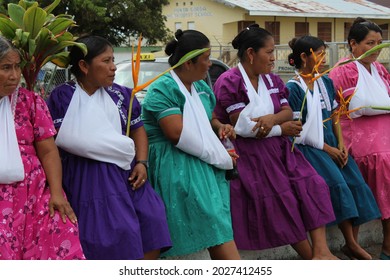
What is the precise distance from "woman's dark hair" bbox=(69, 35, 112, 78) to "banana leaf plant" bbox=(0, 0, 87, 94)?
0.21 ft

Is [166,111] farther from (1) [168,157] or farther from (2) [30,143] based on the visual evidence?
(2) [30,143]

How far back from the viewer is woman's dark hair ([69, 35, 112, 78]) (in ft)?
13.0

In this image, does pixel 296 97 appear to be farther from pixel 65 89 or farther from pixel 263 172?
pixel 65 89

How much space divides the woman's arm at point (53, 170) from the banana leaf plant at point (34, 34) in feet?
1.25

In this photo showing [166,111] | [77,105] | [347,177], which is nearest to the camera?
[77,105]

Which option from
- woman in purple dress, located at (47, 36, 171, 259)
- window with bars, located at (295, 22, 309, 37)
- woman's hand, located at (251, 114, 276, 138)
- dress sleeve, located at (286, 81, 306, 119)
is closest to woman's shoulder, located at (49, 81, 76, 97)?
woman in purple dress, located at (47, 36, 171, 259)

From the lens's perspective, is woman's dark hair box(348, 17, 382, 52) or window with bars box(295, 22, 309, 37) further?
window with bars box(295, 22, 309, 37)

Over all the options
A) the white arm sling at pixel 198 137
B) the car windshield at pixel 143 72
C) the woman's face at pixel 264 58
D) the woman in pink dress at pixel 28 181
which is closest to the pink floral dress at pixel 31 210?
the woman in pink dress at pixel 28 181

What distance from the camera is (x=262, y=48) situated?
479cm

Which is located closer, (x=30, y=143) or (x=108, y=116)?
(x=30, y=143)

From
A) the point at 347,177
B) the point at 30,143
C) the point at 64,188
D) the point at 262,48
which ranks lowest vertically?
the point at 347,177

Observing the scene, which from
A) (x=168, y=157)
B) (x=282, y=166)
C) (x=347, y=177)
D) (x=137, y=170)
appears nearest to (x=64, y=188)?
(x=137, y=170)

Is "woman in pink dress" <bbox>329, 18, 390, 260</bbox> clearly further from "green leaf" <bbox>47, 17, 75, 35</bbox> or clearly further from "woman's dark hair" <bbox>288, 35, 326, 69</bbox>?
"green leaf" <bbox>47, 17, 75, 35</bbox>

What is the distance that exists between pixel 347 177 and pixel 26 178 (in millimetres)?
2781
